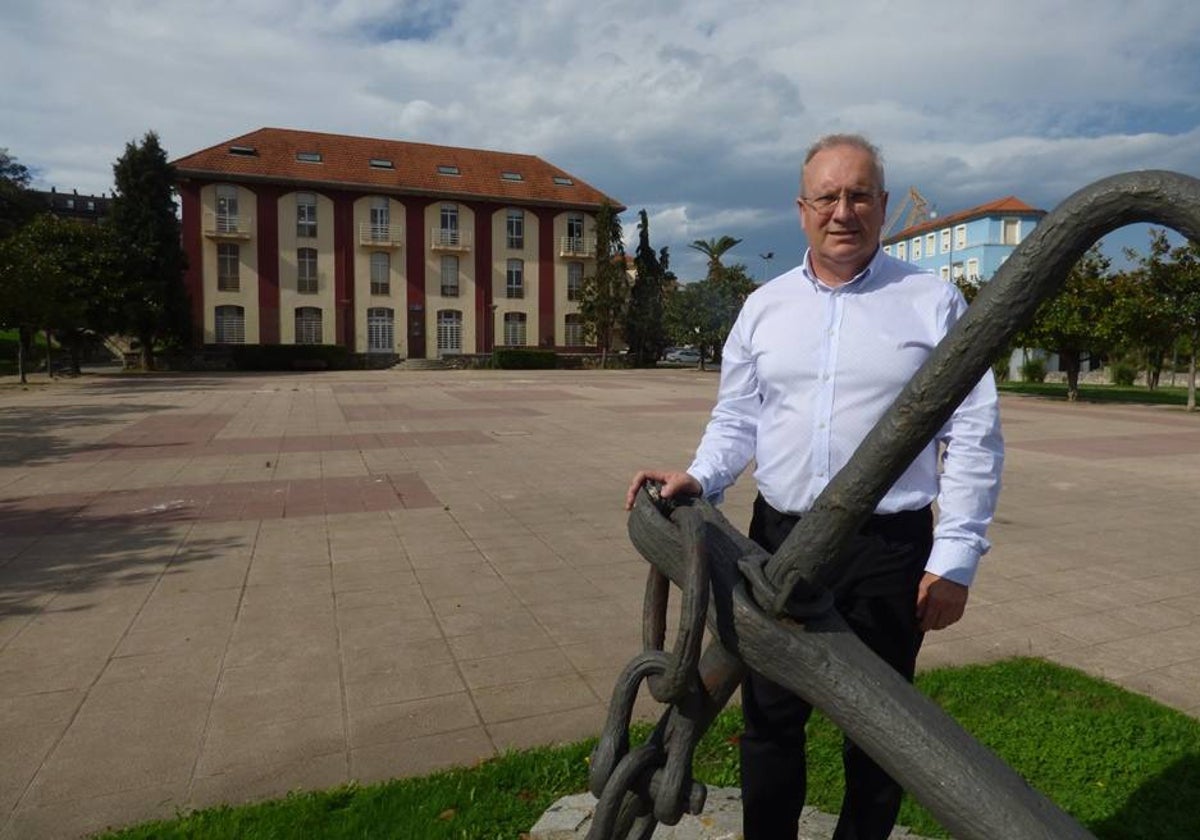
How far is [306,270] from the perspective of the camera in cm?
4241

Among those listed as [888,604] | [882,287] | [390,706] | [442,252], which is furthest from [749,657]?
[442,252]

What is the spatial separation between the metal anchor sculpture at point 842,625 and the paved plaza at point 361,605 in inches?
79.2

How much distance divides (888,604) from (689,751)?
88cm

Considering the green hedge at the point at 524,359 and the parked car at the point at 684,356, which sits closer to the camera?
the green hedge at the point at 524,359

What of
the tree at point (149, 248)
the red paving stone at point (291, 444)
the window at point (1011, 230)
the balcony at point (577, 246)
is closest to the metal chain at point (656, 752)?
the red paving stone at point (291, 444)

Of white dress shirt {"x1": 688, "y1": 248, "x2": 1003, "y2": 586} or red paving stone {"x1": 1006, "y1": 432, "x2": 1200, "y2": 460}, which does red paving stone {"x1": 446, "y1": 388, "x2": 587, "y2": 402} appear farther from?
white dress shirt {"x1": 688, "y1": 248, "x2": 1003, "y2": 586}

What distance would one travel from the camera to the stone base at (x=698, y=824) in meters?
2.43

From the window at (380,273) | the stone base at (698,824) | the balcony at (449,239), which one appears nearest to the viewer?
the stone base at (698,824)

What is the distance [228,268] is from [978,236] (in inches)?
1850

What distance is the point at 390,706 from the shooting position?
3459mm

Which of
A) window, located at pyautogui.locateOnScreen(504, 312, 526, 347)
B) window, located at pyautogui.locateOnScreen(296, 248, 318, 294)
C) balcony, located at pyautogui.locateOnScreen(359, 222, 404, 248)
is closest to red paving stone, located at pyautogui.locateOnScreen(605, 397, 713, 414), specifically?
window, located at pyautogui.locateOnScreen(504, 312, 526, 347)

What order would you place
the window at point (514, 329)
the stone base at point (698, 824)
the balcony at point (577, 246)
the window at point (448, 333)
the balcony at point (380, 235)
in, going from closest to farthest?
the stone base at point (698, 824), the balcony at point (380, 235), the window at point (448, 333), the window at point (514, 329), the balcony at point (577, 246)

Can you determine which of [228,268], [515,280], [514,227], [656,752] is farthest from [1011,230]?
[656,752]

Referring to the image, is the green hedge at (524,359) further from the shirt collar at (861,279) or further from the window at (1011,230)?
the shirt collar at (861,279)
